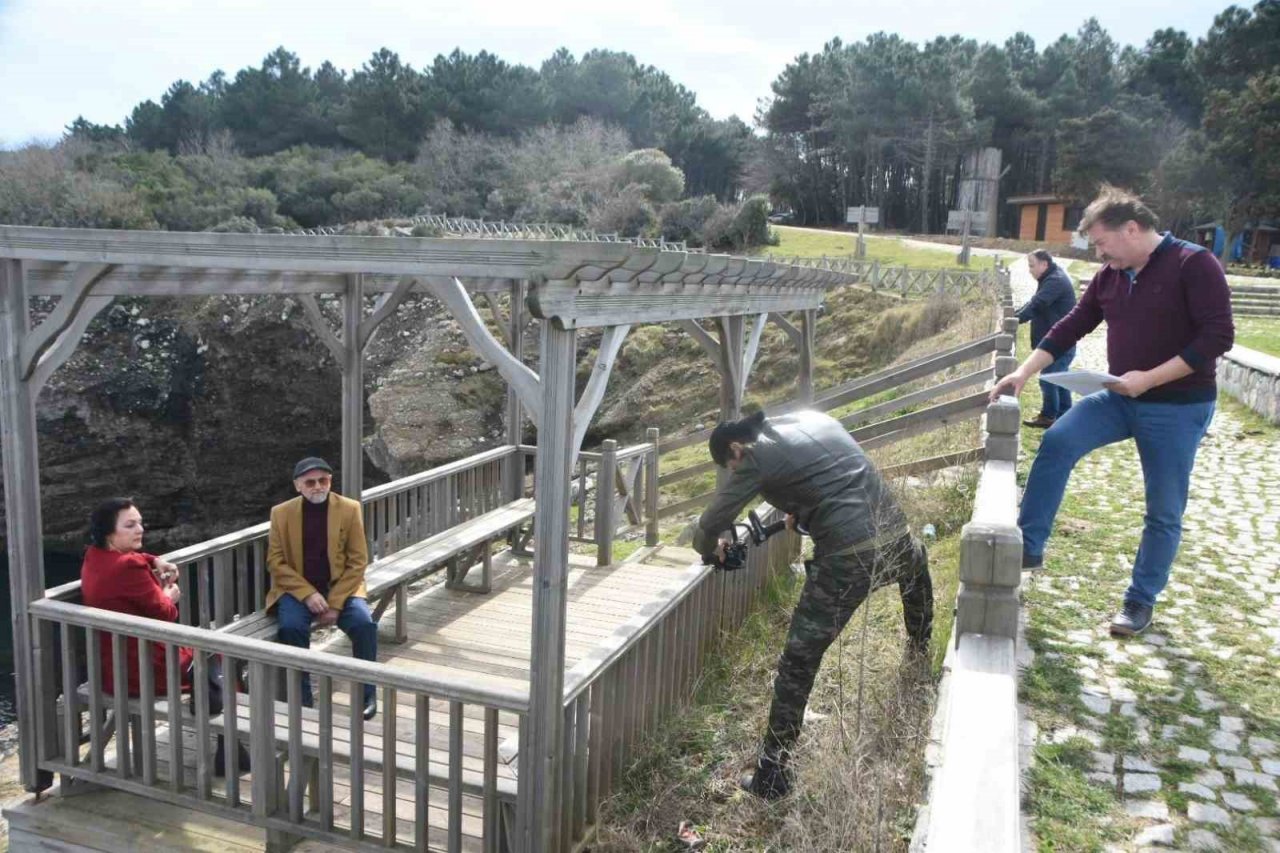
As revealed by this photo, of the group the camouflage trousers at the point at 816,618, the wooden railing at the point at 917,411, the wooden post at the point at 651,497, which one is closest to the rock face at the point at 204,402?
the wooden railing at the point at 917,411

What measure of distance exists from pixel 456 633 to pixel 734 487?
3739mm

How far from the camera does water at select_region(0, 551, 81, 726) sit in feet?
50.1

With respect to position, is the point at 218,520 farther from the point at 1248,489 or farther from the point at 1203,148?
the point at 1203,148

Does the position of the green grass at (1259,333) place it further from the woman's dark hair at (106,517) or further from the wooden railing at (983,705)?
the woman's dark hair at (106,517)

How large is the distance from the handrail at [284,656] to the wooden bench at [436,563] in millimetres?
667

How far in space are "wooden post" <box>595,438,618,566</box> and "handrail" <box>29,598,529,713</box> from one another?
4.14m

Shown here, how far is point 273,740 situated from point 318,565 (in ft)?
4.19

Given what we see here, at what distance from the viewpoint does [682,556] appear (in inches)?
371

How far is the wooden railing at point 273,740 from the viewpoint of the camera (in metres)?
4.39

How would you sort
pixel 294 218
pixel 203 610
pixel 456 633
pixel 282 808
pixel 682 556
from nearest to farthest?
pixel 282 808
pixel 203 610
pixel 456 633
pixel 682 556
pixel 294 218

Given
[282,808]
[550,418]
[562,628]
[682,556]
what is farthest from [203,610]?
[682,556]

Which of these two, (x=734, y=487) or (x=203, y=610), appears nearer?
(x=734, y=487)

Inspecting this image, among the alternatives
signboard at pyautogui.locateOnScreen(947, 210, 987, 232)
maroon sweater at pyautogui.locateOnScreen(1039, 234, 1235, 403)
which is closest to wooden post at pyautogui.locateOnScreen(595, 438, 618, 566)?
maroon sweater at pyautogui.locateOnScreen(1039, 234, 1235, 403)

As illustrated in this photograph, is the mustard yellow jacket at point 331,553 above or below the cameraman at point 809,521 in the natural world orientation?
below
